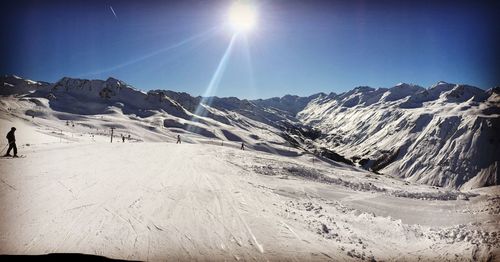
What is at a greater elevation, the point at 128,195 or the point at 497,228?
the point at 497,228

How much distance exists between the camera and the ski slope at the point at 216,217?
9.40m

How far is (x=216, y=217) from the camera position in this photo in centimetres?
1211

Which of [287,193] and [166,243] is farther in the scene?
[287,193]

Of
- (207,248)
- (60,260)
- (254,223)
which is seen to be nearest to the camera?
(60,260)

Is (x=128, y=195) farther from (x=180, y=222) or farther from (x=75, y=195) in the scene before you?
(x=180, y=222)

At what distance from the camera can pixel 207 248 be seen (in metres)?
9.50

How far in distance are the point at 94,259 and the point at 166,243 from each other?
2006 mm

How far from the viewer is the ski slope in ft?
30.8

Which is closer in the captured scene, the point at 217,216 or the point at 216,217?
the point at 216,217

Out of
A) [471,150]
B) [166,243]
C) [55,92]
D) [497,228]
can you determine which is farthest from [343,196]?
[55,92]

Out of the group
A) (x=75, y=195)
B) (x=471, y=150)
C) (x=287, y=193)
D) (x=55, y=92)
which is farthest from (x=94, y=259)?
(x=55, y=92)

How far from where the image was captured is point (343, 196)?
19.0 metres

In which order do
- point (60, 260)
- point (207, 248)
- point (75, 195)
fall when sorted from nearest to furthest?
point (60, 260) < point (207, 248) < point (75, 195)

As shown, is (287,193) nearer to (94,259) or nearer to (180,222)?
(180,222)
